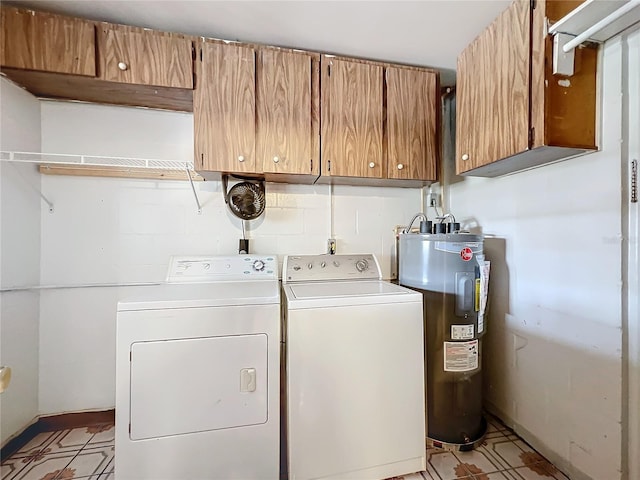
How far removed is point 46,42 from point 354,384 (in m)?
2.26

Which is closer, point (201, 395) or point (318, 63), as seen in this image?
point (201, 395)

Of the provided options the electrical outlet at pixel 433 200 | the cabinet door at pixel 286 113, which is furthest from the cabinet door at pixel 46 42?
the electrical outlet at pixel 433 200

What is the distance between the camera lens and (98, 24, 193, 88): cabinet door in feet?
4.83

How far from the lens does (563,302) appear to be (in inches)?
55.7

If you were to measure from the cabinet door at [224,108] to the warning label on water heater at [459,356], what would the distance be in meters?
1.58

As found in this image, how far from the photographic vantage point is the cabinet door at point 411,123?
5.98ft

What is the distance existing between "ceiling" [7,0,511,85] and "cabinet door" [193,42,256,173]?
0.44 ft

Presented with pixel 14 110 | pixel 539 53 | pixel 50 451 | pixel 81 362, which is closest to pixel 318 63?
pixel 539 53

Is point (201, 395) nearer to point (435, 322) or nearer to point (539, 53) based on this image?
point (435, 322)

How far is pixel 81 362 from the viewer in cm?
181

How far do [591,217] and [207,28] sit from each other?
2164mm

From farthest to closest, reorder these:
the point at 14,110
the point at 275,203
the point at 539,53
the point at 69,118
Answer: the point at 275,203 < the point at 69,118 < the point at 14,110 < the point at 539,53

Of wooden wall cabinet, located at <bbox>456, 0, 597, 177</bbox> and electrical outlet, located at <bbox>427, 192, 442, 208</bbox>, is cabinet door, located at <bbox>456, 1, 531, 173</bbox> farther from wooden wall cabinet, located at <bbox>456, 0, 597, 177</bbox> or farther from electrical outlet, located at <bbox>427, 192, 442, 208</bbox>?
electrical outlet, located at <bbox>427, 192, 442, 208</bbox>

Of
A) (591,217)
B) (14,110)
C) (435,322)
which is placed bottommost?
(435,322)
